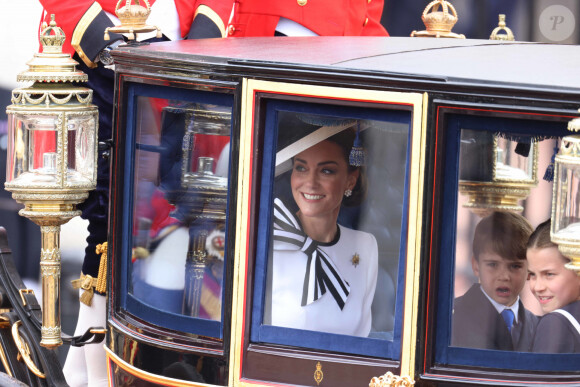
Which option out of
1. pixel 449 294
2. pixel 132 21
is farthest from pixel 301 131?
pixel 132 21

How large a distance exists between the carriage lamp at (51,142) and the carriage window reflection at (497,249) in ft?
3.41

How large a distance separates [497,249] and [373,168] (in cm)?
31

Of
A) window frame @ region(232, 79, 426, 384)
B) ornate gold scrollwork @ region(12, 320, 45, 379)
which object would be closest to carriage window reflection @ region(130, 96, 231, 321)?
window frame @ region(232, 79, 426, 384)

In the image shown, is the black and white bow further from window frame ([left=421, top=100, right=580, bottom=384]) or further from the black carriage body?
window frame ([left=421, top=100, right=580, bottom=384])

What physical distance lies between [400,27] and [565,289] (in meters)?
2.87

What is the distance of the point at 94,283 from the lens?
3949mm

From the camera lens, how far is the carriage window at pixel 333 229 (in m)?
2.64

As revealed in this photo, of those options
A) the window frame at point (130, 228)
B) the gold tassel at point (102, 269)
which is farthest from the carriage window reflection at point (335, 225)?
the gold tassel at point (102, 269)

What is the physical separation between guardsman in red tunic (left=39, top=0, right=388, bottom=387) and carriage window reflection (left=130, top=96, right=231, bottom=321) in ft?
2.83

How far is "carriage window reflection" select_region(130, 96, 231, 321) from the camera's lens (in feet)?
9.45

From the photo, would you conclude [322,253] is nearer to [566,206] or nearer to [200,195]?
[200,195]

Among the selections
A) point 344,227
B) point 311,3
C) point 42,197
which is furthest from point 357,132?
point 311,3

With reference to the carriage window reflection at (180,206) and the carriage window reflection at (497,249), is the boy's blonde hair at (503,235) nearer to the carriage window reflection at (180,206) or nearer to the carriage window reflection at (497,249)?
the carriage window reflection at (497,249)

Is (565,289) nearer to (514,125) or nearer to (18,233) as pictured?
(514,125)
